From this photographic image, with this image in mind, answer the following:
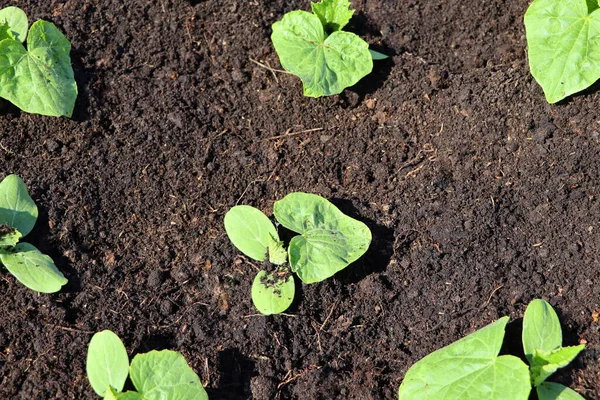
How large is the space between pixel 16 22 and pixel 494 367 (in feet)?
8.61

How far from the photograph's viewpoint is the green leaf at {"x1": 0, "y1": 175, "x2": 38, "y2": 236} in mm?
2889

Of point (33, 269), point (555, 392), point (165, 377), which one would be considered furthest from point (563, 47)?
point (33, 269)

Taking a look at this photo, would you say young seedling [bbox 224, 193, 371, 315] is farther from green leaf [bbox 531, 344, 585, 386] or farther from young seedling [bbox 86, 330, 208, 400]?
green leaf [bbox 531, 344, 585, 386]

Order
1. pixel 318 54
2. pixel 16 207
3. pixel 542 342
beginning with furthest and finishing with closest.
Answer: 1. pixel 318 54
2. pixel 16 207
3. pixel 542 342

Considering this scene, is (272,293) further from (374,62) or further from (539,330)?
(374,62)

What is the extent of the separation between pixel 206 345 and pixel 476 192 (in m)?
1.36

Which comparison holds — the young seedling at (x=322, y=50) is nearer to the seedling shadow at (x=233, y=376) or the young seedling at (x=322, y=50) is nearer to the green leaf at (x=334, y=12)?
the green leaf at (x=334, y=12)

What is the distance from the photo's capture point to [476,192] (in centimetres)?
303

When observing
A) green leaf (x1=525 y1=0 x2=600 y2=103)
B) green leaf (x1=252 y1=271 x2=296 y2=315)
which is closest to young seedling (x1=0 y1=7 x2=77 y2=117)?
green leaf (x1=252 y1=271 x2=296 y2=315)

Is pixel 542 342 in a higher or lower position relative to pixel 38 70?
lower

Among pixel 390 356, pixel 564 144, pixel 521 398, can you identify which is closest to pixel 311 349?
pixel 390 356

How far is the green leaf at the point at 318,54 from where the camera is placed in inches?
125

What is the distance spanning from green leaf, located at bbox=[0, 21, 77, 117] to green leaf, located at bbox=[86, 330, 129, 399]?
43.3 inches

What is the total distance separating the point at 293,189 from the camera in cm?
309
